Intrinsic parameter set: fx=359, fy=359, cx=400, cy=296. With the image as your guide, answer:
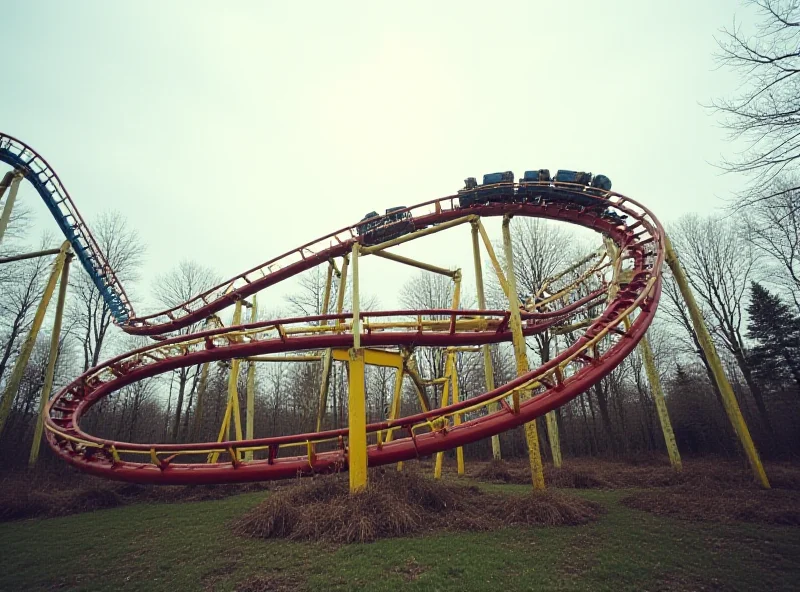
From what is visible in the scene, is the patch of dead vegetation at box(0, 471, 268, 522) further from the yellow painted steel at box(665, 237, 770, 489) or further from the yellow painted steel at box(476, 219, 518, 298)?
the yellow painted steel at box(665, 237, 770, 489)

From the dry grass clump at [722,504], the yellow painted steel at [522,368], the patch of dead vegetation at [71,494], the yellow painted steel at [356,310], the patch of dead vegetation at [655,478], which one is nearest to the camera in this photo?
the dry grass clump at [722,504]

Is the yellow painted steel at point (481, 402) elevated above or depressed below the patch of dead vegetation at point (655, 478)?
above

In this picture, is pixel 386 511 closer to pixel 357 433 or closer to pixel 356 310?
pixel 357 433

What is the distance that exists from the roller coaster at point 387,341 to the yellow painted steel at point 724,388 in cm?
92

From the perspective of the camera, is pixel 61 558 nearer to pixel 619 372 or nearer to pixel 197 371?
pixel 197 371

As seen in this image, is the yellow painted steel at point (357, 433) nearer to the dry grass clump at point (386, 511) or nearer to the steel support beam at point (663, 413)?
the dry grass clump at point (386, 511)

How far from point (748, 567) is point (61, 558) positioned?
9.86m

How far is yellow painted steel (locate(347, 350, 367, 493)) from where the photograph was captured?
671 centimetres

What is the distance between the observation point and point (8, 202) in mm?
10000

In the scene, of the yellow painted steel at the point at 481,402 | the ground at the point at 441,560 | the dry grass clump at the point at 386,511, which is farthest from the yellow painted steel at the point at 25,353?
the dry grass clump at the point at 386,511

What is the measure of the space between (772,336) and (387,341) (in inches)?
1000

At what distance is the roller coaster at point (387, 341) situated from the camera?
7.16 m

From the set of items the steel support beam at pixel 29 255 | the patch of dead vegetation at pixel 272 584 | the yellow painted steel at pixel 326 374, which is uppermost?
the steel support beam at pixel 29 255

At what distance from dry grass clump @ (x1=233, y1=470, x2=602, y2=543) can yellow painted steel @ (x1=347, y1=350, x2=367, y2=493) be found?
0.86 feet
